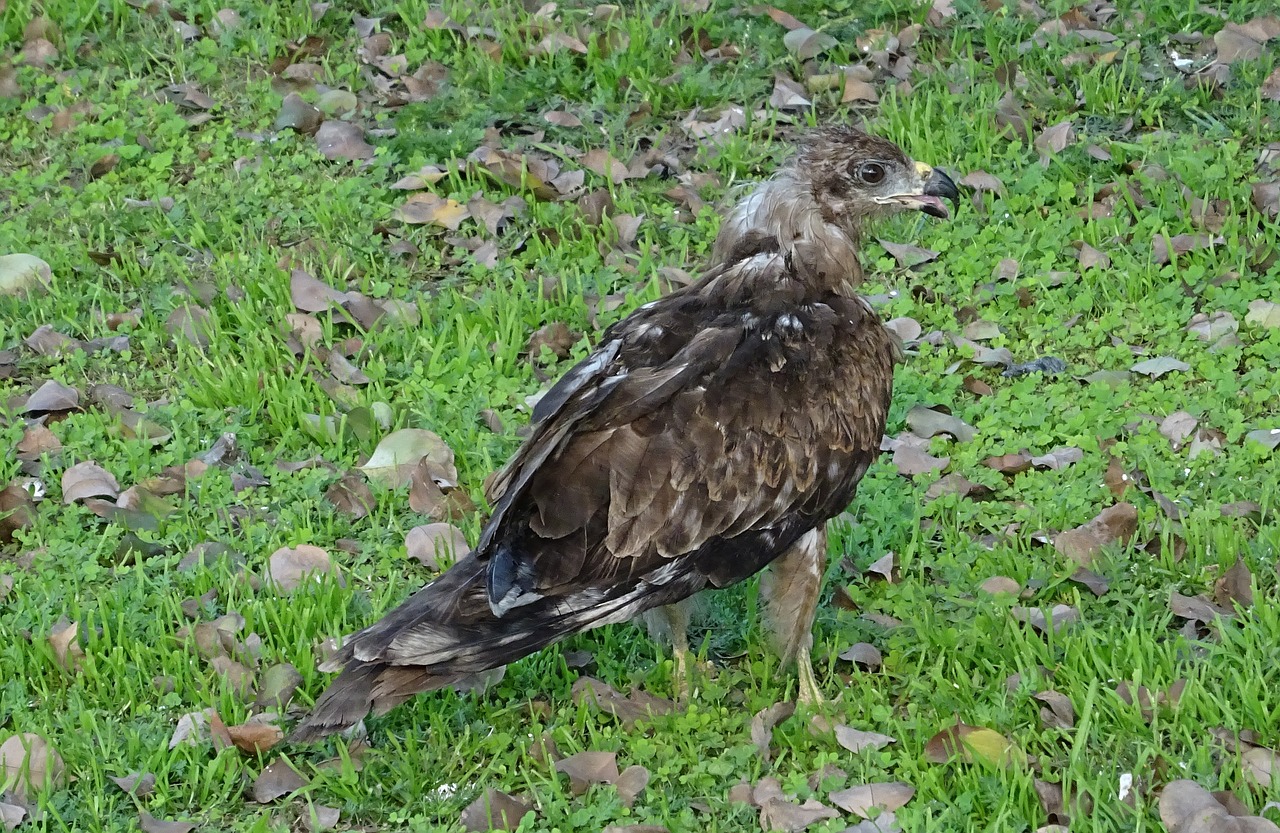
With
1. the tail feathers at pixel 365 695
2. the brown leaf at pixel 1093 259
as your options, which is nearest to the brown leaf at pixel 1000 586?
the tail feathers at pixel 365 695

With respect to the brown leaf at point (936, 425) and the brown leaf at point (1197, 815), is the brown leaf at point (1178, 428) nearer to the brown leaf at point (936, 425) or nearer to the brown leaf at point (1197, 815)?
the brown leaf at point (936, 425)

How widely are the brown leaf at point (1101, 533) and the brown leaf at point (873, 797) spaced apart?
1.16 metres

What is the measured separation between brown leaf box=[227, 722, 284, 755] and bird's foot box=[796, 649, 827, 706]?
1.49 m

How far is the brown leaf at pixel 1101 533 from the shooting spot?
474 cm

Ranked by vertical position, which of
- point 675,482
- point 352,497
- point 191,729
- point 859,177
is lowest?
point 352,497

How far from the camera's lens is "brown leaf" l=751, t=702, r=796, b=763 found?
4.20 m

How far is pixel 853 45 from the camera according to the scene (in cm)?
757

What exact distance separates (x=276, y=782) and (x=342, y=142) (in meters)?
3.89

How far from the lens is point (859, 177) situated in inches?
185

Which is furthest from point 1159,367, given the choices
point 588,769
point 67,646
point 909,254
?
point 67,646

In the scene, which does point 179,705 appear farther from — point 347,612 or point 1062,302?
point 1062,302

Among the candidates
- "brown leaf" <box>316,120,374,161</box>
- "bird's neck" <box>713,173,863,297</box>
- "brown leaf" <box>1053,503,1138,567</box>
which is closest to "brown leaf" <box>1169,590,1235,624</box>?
"brown leaf" <box>1053,503,1138,567</box>

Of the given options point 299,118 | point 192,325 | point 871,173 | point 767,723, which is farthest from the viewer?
point 299,118

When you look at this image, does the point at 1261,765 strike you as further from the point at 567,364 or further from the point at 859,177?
the point at 567,364
